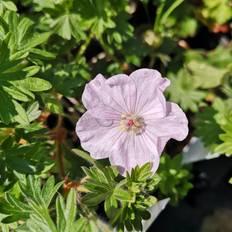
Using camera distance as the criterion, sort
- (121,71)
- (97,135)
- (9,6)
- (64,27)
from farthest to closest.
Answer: (121,71) → (64,27) → (9,6) → (97,135)

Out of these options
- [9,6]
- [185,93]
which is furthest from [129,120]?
[185,93]

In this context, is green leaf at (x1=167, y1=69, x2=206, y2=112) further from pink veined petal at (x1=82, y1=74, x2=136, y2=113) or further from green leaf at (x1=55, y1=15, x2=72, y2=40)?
pink veined petal at (x1=82, y1=74, x2=136, y2=113)

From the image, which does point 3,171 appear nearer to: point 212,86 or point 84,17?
point 84,17

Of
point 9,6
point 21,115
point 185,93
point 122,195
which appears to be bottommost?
point 185,93

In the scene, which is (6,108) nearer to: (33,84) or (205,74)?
(33,84)

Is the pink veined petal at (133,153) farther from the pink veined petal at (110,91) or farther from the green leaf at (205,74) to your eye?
the green leaf at (205,74)

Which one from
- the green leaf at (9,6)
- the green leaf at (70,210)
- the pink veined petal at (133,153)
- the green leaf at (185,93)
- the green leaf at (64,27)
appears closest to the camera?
the green leaf at (70,210)

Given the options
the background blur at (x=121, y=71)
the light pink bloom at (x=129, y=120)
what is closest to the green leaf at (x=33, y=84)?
the background blur at (x=121, y=71)
